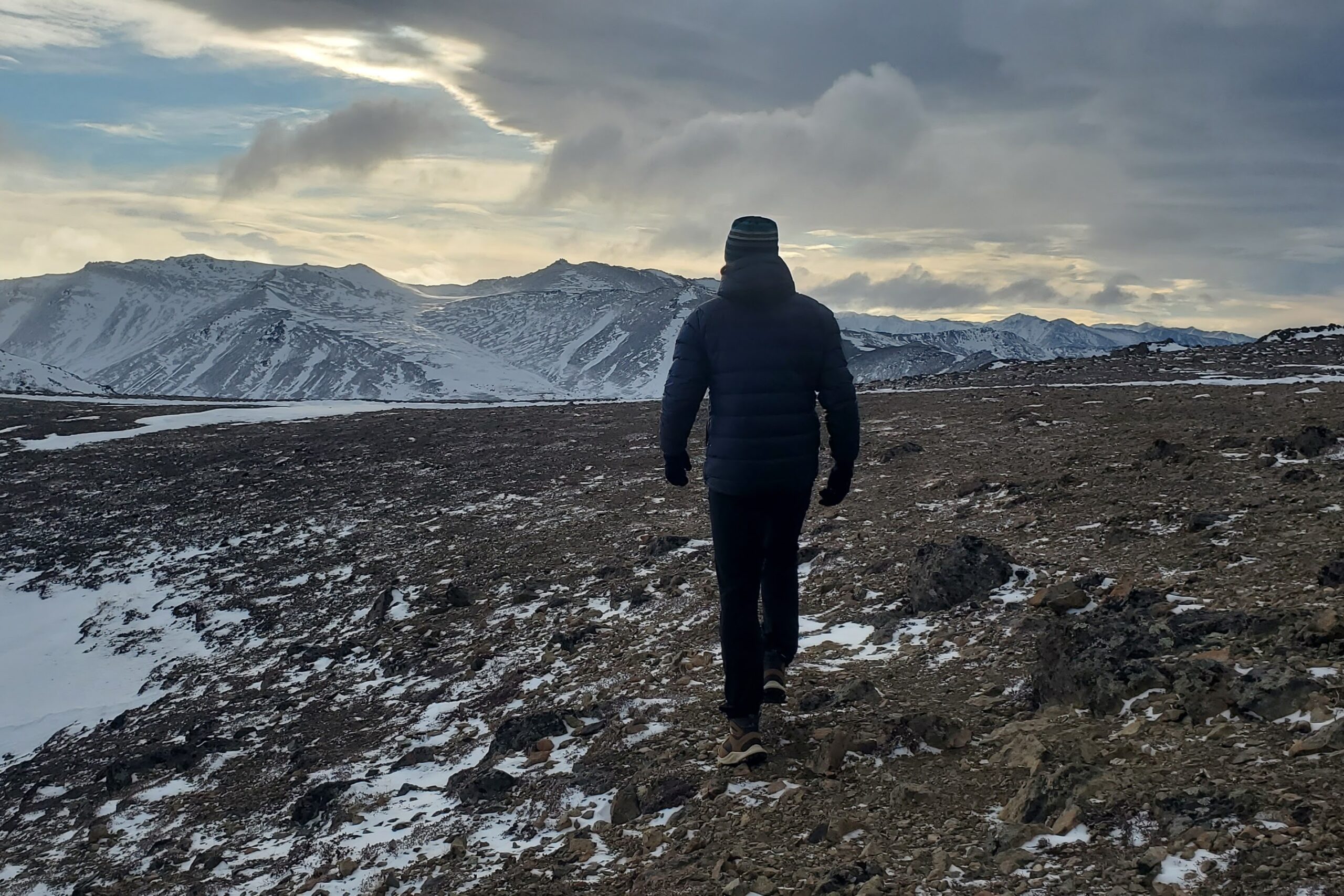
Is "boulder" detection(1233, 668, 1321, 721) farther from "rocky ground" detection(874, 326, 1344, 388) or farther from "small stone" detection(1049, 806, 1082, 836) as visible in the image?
"rocky ground" detection(874, 326, 1344, 388)

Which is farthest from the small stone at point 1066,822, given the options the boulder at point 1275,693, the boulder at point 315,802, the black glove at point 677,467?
the boulder at point 315,802

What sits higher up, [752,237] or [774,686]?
[752,237]

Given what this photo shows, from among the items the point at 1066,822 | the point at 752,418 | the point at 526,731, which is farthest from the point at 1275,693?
the point at 526,731

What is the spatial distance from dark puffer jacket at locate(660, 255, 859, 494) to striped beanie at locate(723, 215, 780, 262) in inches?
2.0

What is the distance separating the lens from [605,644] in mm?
9141

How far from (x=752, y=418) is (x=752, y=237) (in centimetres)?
112

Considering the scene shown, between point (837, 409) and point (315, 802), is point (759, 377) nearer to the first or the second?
point (837, 409)

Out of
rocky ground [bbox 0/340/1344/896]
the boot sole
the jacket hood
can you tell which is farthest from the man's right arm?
rocky ground [bbox 0/340/1344/896]

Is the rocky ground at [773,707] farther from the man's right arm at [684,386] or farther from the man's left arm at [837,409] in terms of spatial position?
the man's right arm at [684,386]

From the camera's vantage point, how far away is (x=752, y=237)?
5.46 m

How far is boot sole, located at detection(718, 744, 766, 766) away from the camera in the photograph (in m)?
5.48

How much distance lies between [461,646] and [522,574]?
2361mm

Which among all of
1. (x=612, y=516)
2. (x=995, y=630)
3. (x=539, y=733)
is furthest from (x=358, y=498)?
(x=995, y=630)

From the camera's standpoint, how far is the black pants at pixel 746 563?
218 inches
